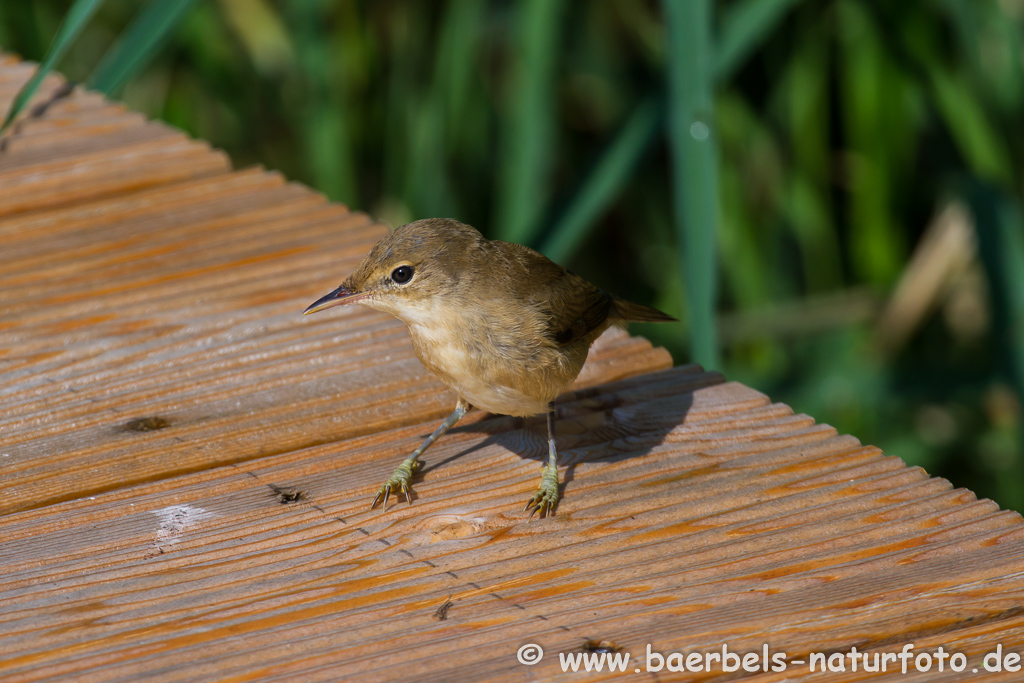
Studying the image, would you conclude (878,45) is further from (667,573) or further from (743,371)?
(667,573)

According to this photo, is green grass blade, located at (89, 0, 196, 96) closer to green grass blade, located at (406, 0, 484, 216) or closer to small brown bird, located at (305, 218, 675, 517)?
small brown bird, located at (305, 218, 675, 517)

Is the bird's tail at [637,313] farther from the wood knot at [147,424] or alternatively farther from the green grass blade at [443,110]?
the green grass blade at [443,110]

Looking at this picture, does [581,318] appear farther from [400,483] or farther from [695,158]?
[695,158]

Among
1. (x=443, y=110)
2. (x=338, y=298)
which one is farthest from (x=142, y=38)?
(x=443, y=110)

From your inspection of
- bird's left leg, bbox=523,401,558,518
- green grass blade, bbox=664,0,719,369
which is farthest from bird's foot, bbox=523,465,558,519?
green grass blade, bbox=664,0,719,369

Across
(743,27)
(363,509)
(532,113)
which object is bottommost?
(363,509)

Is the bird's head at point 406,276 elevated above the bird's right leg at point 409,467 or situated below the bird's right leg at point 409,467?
above

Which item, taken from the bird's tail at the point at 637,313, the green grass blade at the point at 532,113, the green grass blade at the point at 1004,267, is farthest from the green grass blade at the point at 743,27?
the bird's tail at the point at 637,313
